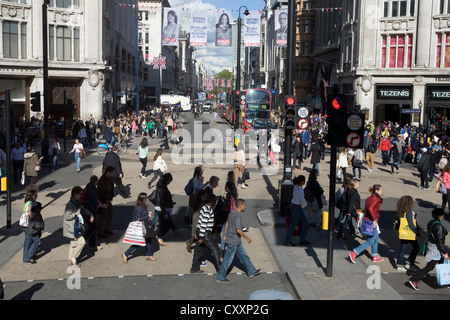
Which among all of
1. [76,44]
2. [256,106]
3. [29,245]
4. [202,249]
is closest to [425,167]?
[202,249]

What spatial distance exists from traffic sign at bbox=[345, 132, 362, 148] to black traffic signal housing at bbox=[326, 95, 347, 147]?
7 centimetres

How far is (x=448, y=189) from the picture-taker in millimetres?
15797

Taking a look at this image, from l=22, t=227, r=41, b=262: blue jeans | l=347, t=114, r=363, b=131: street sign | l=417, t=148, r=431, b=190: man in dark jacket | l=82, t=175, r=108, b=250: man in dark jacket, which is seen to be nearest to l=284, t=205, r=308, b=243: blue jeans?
l=347, t=114, r=363, b=131: street sign

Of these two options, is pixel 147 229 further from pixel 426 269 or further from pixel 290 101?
pixel 290 101

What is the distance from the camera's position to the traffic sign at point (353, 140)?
958cm

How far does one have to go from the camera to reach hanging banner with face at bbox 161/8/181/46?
1479 inches

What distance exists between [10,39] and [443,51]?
110 ft

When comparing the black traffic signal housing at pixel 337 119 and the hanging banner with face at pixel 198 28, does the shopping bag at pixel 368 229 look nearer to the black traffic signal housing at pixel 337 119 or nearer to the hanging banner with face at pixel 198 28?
the black traffic signal housing at pixel 337 119

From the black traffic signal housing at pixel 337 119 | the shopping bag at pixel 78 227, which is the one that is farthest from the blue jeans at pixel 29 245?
the black traffic signal housing at pixel 337 119

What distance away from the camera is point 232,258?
984 cm

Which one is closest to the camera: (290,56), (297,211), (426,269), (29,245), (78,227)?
(426,269)

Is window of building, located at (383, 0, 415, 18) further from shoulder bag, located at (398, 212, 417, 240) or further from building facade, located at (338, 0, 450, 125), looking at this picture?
shoulder bag, located at (398, 212, 417, 240)

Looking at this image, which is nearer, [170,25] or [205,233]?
[205,233]

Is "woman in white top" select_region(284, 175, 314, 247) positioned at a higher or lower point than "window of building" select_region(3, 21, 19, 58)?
lower
